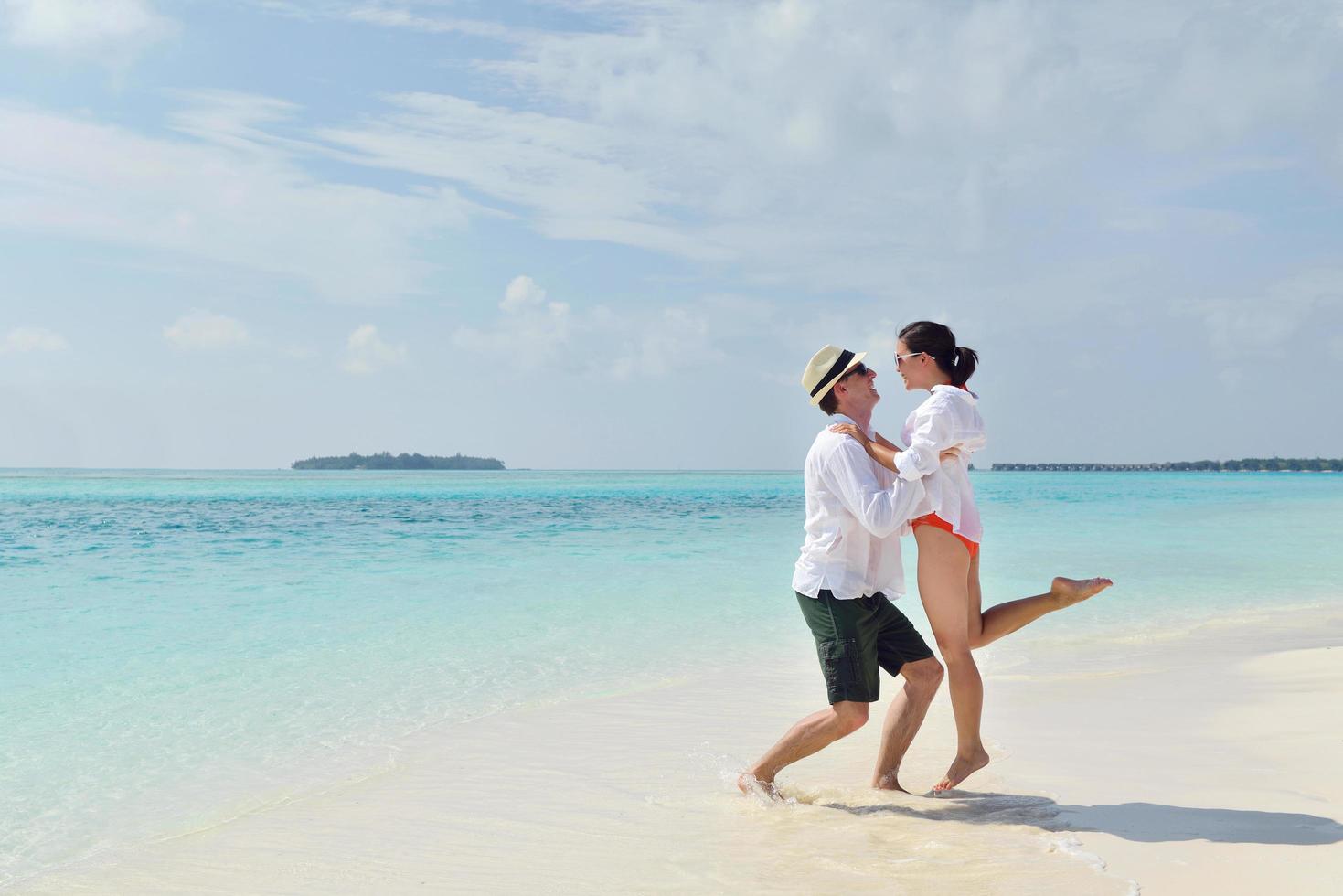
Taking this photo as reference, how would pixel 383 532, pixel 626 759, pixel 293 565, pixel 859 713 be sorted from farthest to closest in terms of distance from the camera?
1. pixel 383 532
2. pixel 293 565
3. pixel 626 759
4. pixel 859 713

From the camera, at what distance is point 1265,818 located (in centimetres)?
361

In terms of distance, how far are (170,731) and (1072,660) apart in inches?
243

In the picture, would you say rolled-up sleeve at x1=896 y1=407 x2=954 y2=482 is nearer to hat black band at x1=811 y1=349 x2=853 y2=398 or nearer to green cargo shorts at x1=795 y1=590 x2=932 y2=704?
hat black band at x1=811 y1=349 x2=853 y2=398

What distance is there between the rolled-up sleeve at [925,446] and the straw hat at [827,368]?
36 centimetres

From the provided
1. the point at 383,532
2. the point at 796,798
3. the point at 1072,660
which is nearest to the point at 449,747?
the point at 796,798

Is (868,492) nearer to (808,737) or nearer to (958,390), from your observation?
(958,390)

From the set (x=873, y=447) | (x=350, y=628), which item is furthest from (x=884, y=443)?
(x=350, y=628)

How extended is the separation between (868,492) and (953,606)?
64 centimetres

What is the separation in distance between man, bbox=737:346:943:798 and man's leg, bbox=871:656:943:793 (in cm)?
10

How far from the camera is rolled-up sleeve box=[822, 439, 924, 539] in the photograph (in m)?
3.61

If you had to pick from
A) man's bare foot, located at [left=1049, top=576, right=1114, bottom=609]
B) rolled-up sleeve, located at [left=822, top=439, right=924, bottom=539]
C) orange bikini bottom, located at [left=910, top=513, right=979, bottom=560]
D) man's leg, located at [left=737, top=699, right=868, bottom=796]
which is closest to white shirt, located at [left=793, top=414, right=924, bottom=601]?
rolled-up sleeve, located at [left=822, top=439, right=924, bottom=539]

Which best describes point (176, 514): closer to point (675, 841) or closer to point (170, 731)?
point (170, 731)

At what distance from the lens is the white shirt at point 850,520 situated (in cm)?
363

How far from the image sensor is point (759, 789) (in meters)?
4.08
